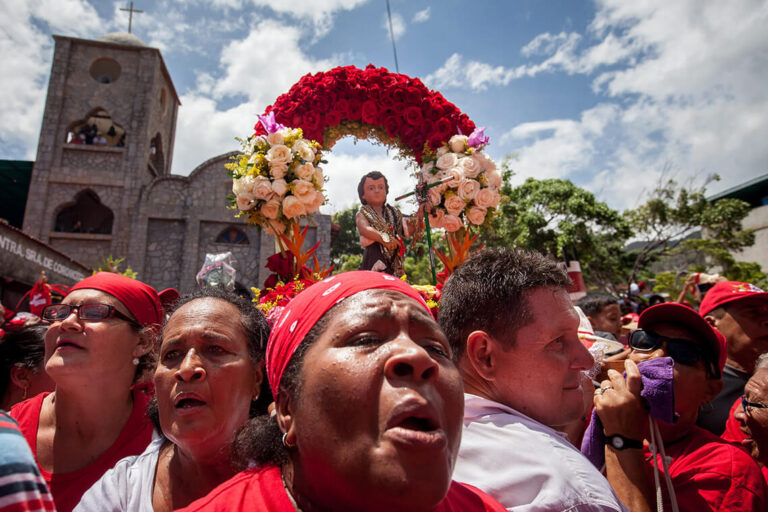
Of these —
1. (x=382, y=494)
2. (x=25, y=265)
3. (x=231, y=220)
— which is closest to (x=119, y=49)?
(x=231, y=220)

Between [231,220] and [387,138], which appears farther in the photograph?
[231,220]

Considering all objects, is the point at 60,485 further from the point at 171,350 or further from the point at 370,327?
the point at 370,327

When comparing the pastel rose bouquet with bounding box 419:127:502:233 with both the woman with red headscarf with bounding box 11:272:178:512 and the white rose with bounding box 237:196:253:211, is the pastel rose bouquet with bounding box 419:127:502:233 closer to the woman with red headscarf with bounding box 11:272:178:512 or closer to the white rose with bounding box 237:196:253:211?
the white rose with bounding box 237:196:253:211

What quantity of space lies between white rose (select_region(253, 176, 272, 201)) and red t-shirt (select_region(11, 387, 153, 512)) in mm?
2132

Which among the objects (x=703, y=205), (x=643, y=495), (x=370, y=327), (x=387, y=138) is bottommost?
(x=643, y=495)

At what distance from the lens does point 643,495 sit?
1910 mm

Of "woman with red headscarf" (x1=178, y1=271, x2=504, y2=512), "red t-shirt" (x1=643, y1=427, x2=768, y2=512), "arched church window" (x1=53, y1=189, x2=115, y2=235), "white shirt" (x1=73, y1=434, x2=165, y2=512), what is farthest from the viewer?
"arched church window" (x1=53, y1=189, x2=115, y2=235)

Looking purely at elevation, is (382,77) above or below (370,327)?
above

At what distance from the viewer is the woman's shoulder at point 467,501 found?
51.6 inches

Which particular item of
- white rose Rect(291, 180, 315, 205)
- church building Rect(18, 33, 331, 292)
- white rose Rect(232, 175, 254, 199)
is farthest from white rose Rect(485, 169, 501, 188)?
church building Rect(18, 33, 331, 292)

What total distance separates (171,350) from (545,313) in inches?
61.6

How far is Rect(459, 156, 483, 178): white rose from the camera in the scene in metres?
4.75

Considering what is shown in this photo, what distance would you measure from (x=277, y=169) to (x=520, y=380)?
329 cm

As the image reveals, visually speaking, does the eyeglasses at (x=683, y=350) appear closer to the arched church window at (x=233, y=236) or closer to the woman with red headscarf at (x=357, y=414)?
the woman with red headscarf at (x=357, y=414)
